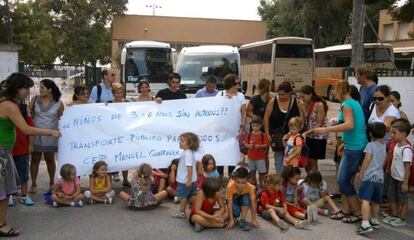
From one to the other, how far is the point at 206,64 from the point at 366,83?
9925mm

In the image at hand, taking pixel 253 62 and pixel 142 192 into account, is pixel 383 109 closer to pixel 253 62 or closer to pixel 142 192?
pixel 142 192

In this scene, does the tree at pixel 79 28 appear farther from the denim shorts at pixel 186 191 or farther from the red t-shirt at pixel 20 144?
the denim shorts at pixel 186 191

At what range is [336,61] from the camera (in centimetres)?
2948

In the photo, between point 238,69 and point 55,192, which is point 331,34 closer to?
point 238,69

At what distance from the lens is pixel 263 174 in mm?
7227

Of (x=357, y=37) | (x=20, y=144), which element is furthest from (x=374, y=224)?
(x=357, y=37)

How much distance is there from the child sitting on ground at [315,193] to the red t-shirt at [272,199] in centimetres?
38

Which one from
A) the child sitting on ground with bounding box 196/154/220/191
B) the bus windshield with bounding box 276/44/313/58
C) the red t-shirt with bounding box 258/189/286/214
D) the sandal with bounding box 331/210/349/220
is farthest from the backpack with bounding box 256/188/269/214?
the bus windshield with bounding box 276/44/313/58

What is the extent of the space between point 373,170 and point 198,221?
216cm

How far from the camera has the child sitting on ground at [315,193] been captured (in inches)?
251

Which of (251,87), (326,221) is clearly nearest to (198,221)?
(326,221)

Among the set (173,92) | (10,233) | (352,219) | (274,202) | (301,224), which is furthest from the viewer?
(173,92)

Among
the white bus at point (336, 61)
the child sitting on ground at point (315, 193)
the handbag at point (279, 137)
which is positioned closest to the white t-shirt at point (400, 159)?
the child sitting on ground at point (315, 193)

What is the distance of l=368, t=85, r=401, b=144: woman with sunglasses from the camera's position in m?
6.23
